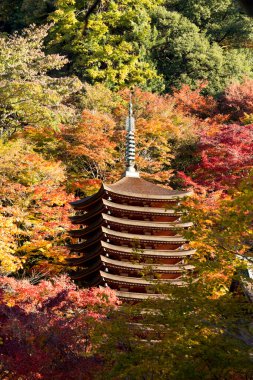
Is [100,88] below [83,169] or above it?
above

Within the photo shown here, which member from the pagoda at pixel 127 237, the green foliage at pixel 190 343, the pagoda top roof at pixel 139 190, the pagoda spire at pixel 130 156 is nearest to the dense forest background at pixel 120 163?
the green foliage at pixel 190 343

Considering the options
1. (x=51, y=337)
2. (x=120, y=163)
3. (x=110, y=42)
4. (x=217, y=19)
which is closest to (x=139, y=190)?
(x=120, y=163)

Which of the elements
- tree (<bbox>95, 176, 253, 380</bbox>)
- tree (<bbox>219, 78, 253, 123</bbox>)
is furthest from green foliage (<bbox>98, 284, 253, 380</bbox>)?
tree (<bbox>219, 78, 253, 123</bbox>)

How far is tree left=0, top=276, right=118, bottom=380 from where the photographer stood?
35.2 ft

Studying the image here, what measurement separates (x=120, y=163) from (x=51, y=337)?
1369cm

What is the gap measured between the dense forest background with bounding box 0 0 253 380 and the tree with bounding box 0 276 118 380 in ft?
0.11

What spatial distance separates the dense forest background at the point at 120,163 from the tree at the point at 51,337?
32mm

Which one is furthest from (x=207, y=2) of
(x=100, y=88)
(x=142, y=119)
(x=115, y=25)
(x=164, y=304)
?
(x=164, y=304)

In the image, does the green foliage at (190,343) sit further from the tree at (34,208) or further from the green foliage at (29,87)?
the green foliage at (29,87)

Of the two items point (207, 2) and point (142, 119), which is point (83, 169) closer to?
point (142, 119)

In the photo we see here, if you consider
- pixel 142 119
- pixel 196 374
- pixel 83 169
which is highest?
pixel 196 374

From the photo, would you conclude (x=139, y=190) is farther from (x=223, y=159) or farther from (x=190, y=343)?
(x=190, y=343)

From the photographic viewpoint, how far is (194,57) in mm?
34094

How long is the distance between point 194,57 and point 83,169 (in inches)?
443
